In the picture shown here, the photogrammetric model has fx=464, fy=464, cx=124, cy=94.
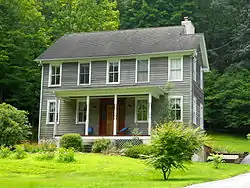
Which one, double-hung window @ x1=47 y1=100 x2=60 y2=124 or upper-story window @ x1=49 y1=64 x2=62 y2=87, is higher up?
upper-story window @ x1=49 y1=64 x2=62 y2=87

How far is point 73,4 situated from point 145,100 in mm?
19822

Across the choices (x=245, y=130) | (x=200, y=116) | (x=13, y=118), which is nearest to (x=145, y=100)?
(x=200, y=116)

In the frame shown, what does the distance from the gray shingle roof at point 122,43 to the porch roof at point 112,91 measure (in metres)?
3.01

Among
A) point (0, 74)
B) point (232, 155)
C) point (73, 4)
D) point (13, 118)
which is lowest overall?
point (232, 155)

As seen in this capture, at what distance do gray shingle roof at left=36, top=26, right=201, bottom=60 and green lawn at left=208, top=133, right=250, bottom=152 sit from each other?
8177 mm

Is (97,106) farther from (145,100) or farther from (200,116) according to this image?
(200,116)

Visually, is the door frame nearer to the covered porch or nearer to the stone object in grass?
the covered porch

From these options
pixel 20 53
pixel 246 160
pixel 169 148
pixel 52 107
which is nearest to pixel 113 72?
pixel 52 107

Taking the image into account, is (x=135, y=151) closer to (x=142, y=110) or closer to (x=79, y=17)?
(x=142, y=110)

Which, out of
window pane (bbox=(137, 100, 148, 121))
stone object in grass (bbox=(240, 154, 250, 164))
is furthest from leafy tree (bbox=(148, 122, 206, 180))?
window pane (bbox=(137, 100, 148, 121))

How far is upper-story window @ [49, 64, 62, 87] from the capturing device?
31359 mm

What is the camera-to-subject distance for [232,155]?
29469 millimetres

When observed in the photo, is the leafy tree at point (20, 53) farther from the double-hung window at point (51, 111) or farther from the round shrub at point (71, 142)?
the round shrub at point (71, 142)

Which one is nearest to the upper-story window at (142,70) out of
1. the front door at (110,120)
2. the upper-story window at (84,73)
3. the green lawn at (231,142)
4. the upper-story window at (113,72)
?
the upper-story window at (113,72)
